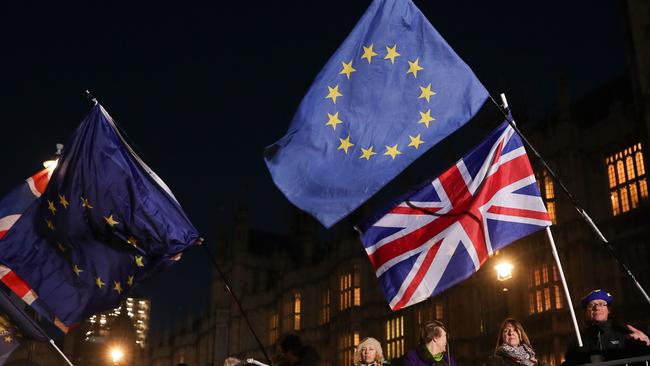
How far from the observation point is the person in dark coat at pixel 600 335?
19.0 feet

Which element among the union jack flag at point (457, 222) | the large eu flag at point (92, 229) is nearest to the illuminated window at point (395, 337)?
the large eu flag at point (92, 229)

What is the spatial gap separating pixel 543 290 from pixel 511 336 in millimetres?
20977

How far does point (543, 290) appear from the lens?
2688 centimetres

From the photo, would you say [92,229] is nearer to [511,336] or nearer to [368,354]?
[368,354]

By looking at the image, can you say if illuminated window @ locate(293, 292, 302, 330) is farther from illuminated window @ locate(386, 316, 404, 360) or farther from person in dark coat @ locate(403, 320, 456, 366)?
person in dark coat @ locate(403, 320, 456, 366)

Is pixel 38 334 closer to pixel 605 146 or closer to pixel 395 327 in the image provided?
pixel 605 146

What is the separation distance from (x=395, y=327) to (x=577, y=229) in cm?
1291

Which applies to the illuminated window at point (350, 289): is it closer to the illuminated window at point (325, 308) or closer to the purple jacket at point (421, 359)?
the illuminated window at point (325, 308)

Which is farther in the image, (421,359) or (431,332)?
(431,332)

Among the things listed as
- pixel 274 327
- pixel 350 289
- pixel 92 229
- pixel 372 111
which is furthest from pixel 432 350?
pixel 274 327

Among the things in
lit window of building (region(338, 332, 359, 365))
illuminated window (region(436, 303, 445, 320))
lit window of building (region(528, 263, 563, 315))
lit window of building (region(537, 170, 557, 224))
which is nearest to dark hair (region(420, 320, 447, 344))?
lit window of building (region(528, 263, 563, 315))

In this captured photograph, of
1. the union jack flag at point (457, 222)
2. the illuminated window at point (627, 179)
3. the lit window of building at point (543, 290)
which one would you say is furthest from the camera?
the lit window of building at point (543, 290)

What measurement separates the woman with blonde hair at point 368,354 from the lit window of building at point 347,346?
32198 mm

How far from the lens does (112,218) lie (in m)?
9.17
